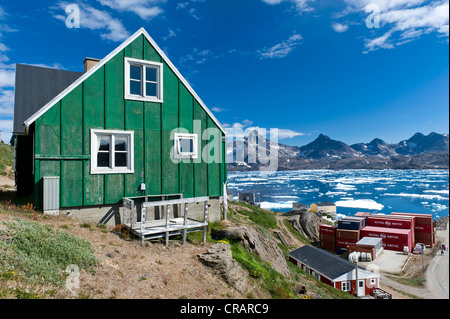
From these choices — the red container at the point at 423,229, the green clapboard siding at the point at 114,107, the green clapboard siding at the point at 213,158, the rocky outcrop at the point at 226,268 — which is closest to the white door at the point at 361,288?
the green clapboard siding at the point at 213,158

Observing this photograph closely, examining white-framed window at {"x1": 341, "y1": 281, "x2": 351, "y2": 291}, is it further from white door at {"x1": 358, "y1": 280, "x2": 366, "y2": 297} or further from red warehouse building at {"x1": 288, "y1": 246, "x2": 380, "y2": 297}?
white door at {"x1": 358, "y1": 280, "x2": 366, "y2": 297}

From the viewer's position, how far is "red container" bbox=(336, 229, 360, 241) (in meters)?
51.1

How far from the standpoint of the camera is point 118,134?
38.5 feet

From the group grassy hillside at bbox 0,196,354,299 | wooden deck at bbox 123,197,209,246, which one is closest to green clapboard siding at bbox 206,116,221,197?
wooden deck at bbox 123,197,209,246

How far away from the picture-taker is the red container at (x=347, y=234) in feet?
168

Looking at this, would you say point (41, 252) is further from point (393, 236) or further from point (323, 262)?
point (393, 236)

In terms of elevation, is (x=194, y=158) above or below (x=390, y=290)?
above

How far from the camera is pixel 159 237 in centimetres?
1055

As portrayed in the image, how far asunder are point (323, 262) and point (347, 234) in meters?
22.7

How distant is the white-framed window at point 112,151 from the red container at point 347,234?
50994 mm
